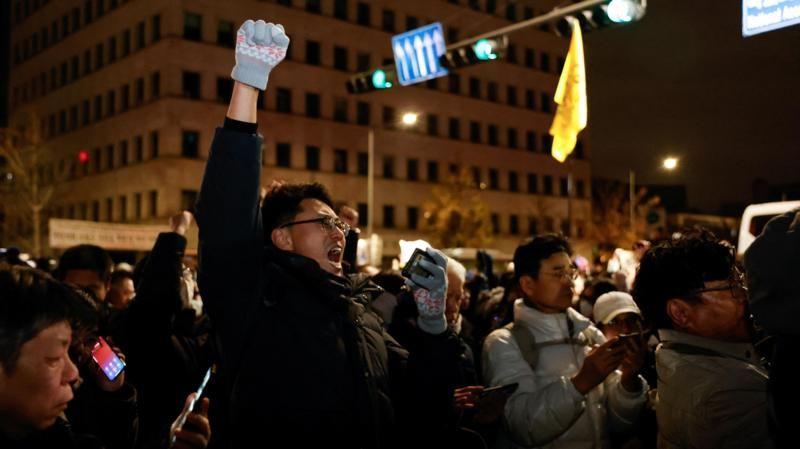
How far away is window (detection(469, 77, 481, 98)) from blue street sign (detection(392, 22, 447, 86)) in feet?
148

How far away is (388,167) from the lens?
5300 cm

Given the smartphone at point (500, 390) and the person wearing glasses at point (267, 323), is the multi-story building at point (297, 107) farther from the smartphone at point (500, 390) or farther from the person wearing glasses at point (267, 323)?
the person wearing glasses at point (267, 323)

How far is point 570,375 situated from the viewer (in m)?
4.34

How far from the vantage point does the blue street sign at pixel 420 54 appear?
1327cm

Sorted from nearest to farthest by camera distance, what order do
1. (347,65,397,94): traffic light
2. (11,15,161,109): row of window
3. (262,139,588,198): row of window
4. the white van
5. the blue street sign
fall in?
the blue street sign < (347,65,397,94): traffic light < the white van < (11,15,161,109): row of window < (262,139,588,198): row of window

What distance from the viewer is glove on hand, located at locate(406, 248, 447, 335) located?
131 inches

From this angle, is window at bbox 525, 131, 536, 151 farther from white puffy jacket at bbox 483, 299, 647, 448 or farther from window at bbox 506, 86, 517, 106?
white puffy jacket at bbox 483, 299, 647, 448

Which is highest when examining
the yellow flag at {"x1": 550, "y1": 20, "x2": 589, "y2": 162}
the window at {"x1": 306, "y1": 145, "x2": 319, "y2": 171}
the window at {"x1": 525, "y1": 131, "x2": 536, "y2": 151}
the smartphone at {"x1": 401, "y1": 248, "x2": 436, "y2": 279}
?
the window at {"x1": 525, "y1": 131, "x2": 536, "y2": 151}

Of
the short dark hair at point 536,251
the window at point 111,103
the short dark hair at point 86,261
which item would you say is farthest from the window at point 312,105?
the short dark hair at point 536,251

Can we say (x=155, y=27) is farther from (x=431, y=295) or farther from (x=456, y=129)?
(x=431, y=295)

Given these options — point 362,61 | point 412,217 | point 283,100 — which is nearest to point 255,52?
point 283,100

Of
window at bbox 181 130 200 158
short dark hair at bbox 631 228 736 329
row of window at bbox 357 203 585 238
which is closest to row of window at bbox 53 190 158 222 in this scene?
window at bbox 181 130 200 158

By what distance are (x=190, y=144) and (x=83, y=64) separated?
1416 centimetres

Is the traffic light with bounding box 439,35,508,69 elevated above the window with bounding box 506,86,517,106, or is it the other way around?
the window with bounding box 506,86,517,106
